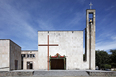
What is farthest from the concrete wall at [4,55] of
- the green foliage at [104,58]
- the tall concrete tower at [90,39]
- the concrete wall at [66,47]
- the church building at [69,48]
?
the green foliage at [104,58]

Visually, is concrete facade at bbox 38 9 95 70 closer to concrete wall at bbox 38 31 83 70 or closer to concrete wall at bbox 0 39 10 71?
concrete wall at bbox 38 31 83 70

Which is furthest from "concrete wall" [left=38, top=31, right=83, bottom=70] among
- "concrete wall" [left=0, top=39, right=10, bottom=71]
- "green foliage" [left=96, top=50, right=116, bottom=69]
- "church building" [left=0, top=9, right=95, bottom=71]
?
"green foliage" [left=96, top=50, right=116, bottom=69]

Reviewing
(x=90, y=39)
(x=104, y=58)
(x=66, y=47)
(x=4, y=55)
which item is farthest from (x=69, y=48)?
(x=104, y=58)

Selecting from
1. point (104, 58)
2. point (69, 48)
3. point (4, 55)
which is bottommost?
point (104, 58)

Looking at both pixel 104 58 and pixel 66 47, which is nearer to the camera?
pixel 66 47

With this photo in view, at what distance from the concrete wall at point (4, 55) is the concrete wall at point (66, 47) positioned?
6.97 m

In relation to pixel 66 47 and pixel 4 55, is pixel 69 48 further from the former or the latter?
pixel 4 55

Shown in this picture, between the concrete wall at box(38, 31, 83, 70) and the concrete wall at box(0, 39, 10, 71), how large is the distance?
6.97 m

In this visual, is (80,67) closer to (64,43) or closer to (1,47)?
(64,43)

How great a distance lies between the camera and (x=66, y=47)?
2389 cm

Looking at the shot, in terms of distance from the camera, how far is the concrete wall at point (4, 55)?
20.2 m

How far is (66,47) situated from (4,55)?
14.0 m

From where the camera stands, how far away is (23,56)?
117ft

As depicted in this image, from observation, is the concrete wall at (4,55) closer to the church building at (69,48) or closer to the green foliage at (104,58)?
the church building at (69,48)
